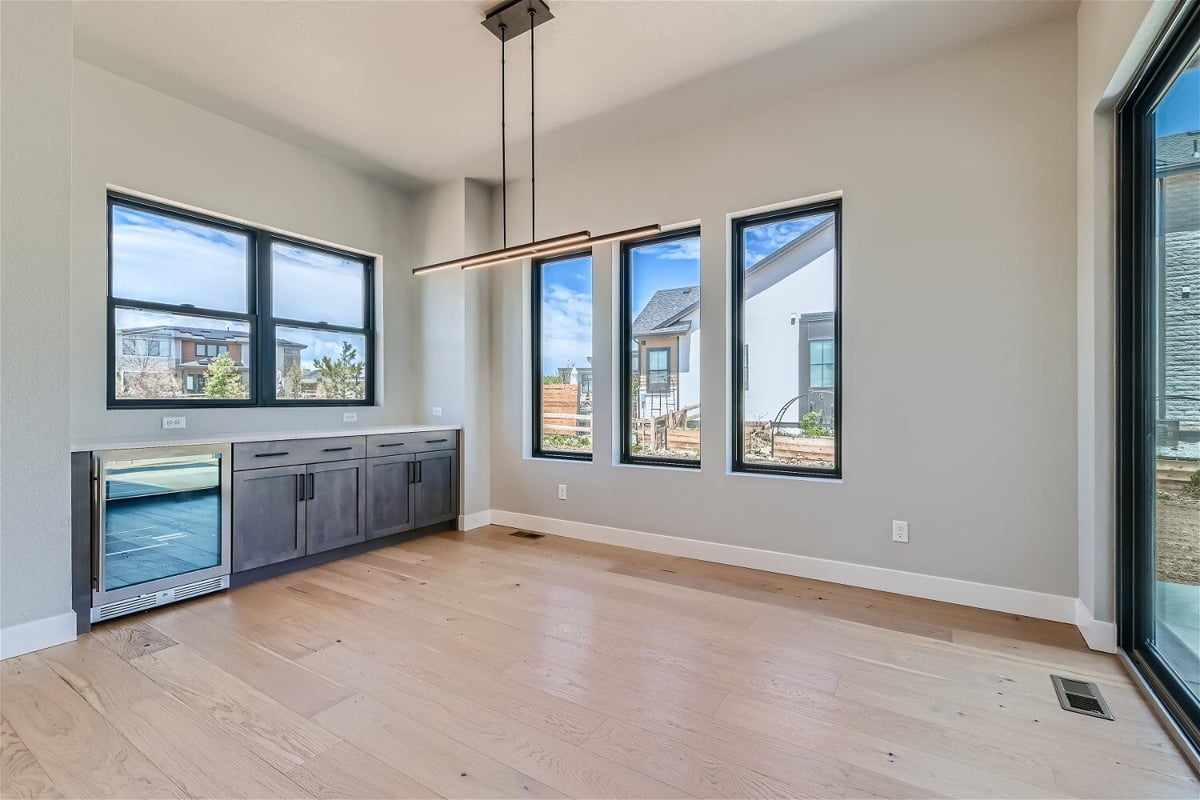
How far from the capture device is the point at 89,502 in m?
2.78

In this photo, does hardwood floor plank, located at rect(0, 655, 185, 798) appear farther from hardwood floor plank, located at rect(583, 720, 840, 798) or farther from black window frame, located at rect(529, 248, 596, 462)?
black window frame, located at rect(529, 248, 596, 462)

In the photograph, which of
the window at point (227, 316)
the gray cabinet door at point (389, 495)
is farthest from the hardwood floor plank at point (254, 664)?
the window at point (227, 316)

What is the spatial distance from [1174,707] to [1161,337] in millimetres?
1372

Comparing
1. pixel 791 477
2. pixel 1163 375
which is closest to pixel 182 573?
pixel 791 477

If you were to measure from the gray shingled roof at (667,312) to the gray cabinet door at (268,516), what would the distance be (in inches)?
107

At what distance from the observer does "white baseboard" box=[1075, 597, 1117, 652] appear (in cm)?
247

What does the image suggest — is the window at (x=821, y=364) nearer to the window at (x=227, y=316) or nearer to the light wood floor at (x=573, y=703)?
the light wood floor at (x=573, y=703)

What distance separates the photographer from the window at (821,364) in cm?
358

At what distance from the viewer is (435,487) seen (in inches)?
183

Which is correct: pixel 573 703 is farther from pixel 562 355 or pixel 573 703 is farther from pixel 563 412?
pixel 562 355

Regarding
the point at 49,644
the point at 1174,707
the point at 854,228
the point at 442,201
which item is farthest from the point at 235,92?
the point at 1174,707

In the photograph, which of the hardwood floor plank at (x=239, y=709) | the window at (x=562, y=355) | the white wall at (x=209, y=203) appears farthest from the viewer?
the window at (x=562, y=355)

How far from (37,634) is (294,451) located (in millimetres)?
1466

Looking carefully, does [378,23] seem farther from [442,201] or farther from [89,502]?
[89,502]
